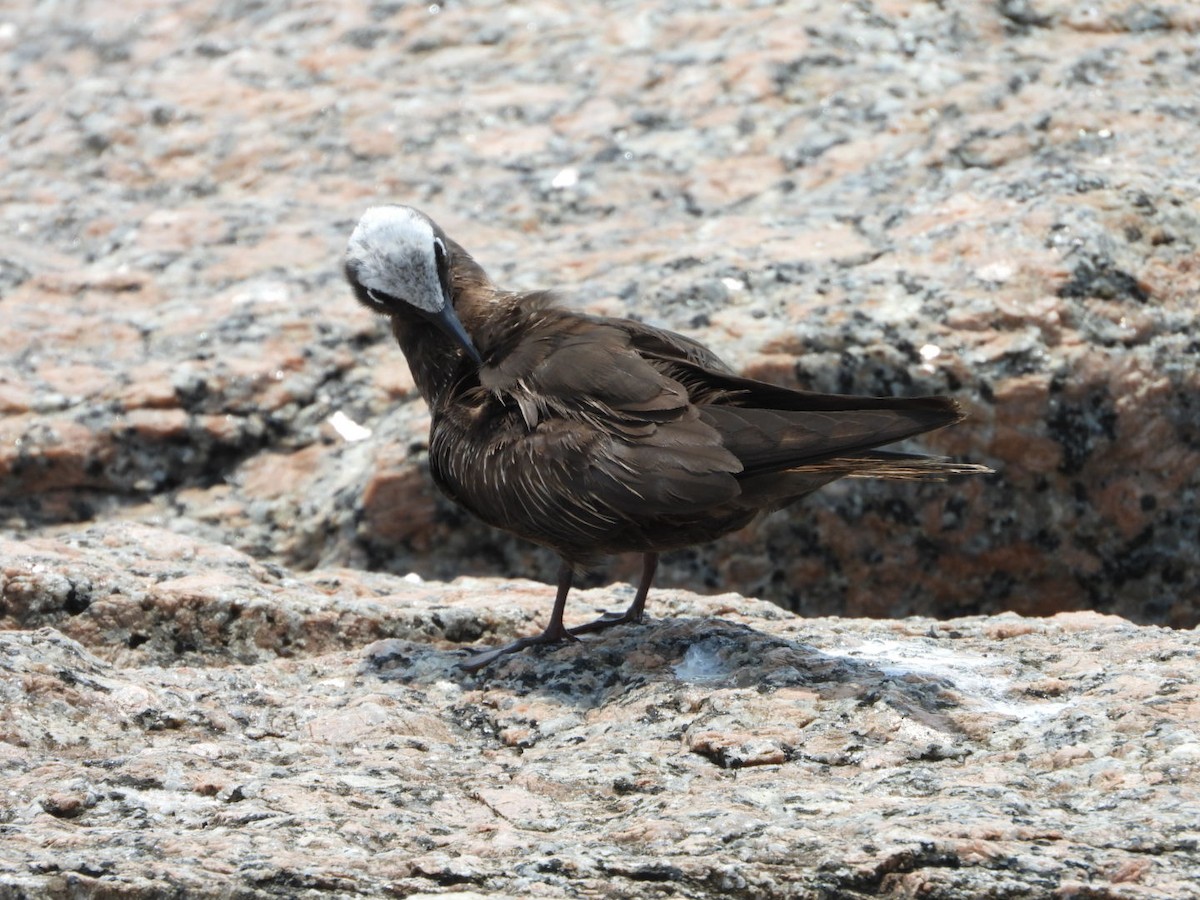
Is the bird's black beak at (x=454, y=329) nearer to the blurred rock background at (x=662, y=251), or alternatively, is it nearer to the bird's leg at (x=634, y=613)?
the blurred rock background at (x=662, y=251)

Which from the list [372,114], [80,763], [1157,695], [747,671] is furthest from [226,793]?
→ [372,114]

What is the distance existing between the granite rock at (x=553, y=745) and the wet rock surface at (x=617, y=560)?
0.02m

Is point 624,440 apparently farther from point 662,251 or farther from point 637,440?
point 662,251

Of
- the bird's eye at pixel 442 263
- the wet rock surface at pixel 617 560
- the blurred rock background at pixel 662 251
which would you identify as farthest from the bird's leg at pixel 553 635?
the bird's eye at pixel 442 263

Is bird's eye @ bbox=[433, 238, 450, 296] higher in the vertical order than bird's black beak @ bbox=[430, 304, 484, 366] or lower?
higher

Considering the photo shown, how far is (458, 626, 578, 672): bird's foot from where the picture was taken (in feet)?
16.8

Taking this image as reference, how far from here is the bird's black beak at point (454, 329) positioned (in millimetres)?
5957

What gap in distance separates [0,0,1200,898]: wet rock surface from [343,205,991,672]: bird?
408 millimetres

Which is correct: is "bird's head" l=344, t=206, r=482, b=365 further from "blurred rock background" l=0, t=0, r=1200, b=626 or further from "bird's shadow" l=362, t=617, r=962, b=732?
"bird's shadow" l=362, t=617, r=962, b=732

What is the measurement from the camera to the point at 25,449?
6.71m

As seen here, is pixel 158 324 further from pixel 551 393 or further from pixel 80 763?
pixel 80 763

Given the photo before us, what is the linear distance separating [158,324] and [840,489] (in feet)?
11.1

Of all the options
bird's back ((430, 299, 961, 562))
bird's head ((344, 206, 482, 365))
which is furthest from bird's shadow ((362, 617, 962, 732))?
bird's head ((344, 206, 482, 365))

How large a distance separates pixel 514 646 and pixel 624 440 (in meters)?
0.80
